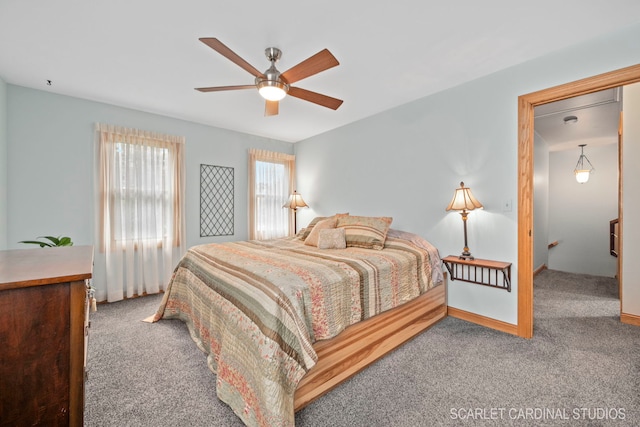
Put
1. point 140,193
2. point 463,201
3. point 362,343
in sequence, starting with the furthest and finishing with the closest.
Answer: point 140,193 < point 463,201 < point 362,343

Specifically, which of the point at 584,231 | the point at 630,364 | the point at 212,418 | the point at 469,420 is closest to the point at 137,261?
the point at 212,418

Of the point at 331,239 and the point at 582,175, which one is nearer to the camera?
the point at 331,239

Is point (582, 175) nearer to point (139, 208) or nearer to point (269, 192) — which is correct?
point (269, 192)

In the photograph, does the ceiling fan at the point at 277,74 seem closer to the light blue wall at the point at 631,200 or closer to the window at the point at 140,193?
the window at the point at 140,193

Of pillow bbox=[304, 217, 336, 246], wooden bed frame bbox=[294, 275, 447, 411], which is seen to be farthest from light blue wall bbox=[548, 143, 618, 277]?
pillow bbox=[304, 217, 336, 246]

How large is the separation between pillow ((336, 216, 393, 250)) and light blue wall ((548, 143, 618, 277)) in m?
4.22

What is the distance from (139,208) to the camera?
361 centimetres

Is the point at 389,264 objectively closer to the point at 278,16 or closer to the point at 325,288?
the point at 325,288

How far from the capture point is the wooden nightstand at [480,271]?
2.58 m

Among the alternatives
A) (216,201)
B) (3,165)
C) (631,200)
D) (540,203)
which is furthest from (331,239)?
(540,203)

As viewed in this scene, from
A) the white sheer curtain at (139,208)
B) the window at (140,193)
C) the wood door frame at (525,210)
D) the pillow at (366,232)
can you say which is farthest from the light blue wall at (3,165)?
the wood door frame at (525,210)

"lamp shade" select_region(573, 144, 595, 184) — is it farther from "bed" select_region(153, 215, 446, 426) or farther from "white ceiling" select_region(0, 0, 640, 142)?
"bed" select_region(153, 215, 446, 426)

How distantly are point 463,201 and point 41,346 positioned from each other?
3.02m

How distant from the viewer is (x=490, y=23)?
6.57 ft
